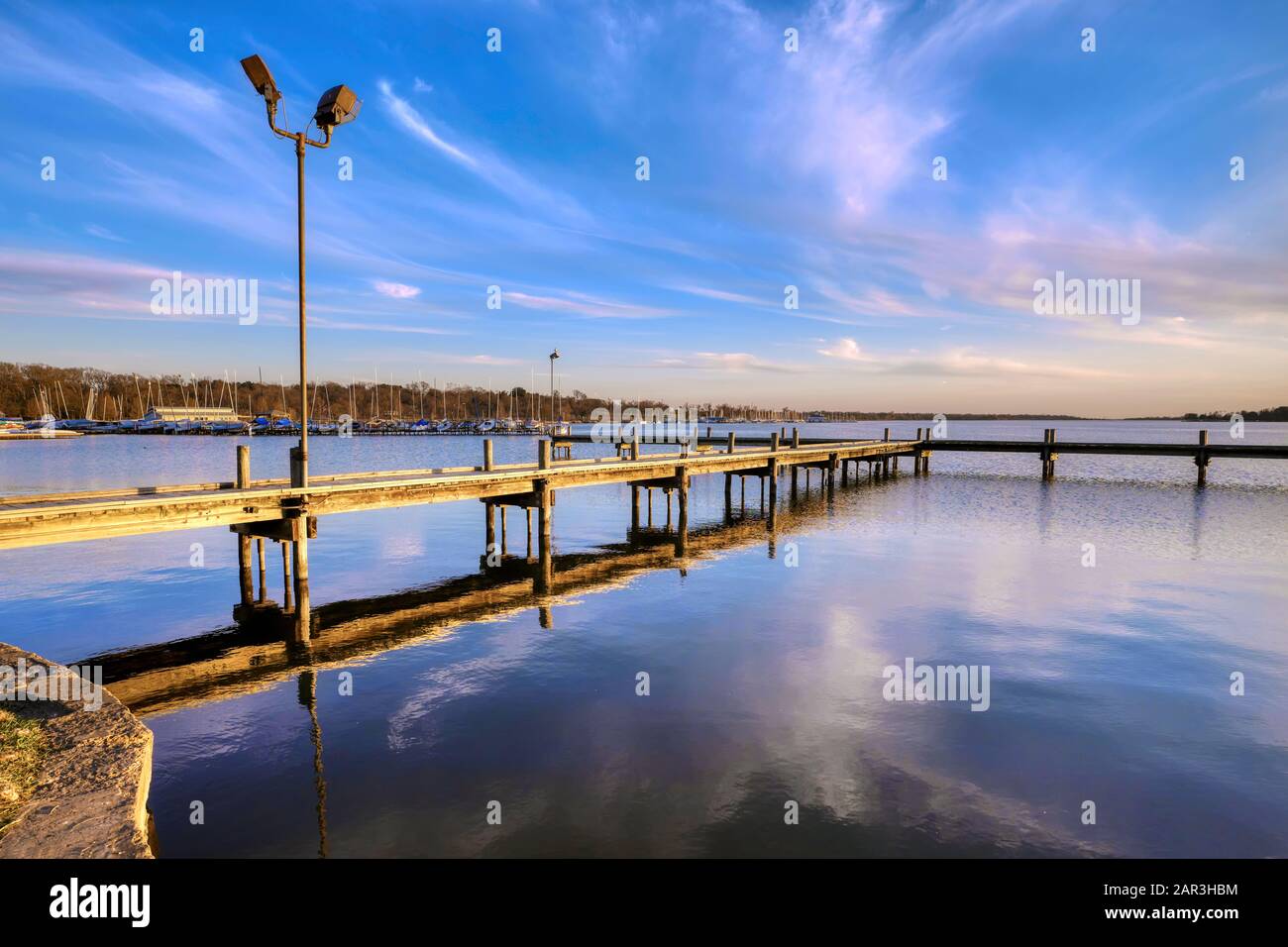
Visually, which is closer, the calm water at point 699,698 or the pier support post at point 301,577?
the calm water at point 699,698

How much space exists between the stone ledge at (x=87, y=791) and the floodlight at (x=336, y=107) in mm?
15537

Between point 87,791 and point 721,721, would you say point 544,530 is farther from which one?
point 87,791

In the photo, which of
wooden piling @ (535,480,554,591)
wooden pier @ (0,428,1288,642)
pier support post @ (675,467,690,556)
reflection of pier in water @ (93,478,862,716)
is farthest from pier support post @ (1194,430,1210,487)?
wooden piling @ (535,480,554,591)

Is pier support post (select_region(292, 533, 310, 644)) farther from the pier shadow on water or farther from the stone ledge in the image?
the stone ledge

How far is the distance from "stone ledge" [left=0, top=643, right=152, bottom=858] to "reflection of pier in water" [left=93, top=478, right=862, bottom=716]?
3.56 m

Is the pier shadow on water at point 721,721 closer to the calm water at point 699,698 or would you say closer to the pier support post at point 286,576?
the calm water at point 699,698

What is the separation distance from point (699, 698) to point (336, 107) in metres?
18.1

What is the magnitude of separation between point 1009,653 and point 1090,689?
2.19 metres

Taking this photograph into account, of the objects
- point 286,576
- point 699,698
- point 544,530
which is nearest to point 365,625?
point 286,576

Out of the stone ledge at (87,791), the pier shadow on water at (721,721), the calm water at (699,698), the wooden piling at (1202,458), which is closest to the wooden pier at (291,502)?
the calm water at (699,698)

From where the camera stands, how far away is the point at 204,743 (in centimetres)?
1137

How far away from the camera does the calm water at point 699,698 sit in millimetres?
9211

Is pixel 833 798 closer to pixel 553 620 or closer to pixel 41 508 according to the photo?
pixel 553 620
